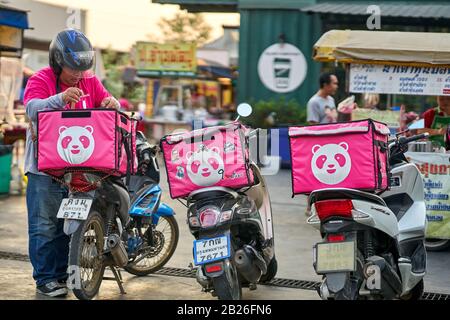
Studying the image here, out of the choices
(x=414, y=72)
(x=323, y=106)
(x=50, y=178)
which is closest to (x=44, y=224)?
(x=50, y=178)

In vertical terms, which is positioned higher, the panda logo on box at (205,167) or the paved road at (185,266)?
the panda logo on box at (205,167)

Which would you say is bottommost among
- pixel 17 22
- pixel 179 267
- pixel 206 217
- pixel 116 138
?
pixel 179 267

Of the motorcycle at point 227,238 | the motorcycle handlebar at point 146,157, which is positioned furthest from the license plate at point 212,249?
the motorcycle handlebar at point 146,157

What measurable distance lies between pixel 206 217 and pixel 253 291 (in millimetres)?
1264

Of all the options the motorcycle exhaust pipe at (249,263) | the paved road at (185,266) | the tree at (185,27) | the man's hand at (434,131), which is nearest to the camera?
the motorcycle exhaust pipe at (249,263)

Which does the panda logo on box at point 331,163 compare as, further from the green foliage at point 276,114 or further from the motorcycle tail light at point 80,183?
the green foliage at point 276,114

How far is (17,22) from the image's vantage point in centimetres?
1071

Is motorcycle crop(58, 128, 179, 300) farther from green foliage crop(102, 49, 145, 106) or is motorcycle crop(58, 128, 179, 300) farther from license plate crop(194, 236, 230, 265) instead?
Answer: green foliage crop(102, 49, 145, 106)

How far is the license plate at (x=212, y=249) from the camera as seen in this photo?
4.79m

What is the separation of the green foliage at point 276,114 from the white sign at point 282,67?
109cm

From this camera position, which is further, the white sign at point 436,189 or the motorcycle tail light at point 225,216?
the white sign at point 436,189

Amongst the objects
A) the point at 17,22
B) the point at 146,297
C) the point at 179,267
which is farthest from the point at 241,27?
the point at 146,297
